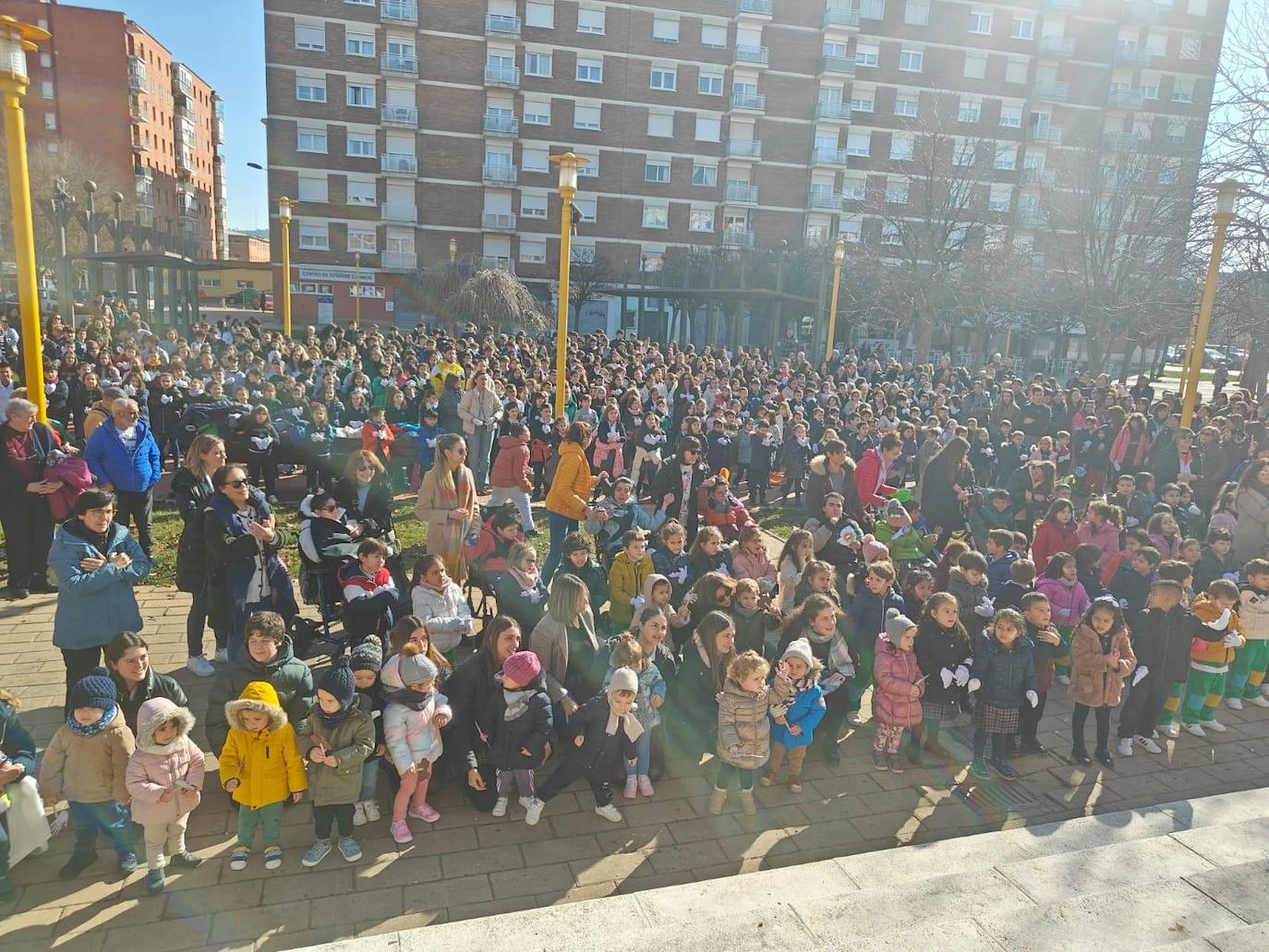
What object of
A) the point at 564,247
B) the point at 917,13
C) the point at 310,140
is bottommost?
the point at 564,247

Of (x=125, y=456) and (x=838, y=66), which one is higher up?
(x=838, y=66)

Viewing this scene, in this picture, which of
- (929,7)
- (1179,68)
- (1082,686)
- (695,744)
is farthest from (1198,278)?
(1179,68)

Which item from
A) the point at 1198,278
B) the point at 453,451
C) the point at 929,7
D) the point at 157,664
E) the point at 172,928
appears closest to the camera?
the point at 172,928

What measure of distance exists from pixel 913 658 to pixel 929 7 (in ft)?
172

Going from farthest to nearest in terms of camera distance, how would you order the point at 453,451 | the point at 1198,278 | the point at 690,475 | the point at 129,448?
1. the point at 1198,278
2. the point at 690,475
3. the point at 129,448
4. the point at 453,451

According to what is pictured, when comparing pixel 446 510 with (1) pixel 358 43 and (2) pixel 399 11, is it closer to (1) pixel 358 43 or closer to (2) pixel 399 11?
(1) pixel 358 43

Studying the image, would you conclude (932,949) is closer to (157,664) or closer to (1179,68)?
(157,664)

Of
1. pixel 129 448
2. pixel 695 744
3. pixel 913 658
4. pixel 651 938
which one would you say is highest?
pixel 129 448

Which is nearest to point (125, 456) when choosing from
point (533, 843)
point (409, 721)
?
point (409, 721)

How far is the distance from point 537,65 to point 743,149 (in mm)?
12003

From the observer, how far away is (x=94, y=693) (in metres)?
4.12

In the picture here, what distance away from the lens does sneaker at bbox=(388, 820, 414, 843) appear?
4.65 meters

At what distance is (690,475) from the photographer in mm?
9234

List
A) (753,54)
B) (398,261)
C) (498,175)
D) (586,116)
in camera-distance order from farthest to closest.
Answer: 1. (753,54)
2. (586,116)
3. (498,175)
4. (398,261)
